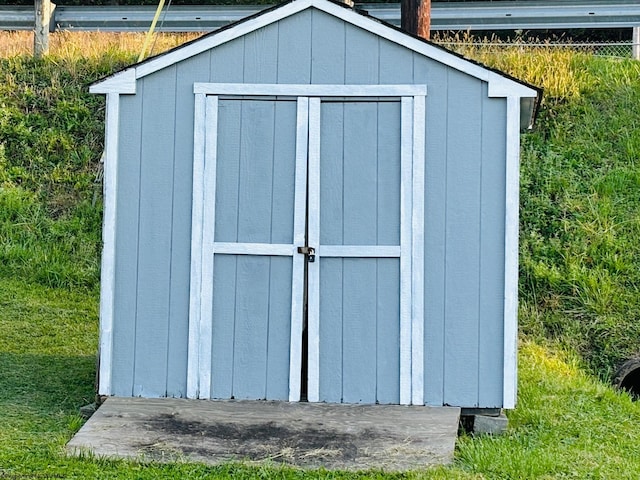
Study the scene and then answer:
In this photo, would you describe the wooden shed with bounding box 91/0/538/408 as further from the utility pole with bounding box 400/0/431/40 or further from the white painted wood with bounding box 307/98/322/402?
the utility pole with bounding box 400/0/431/40

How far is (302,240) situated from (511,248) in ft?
4.71

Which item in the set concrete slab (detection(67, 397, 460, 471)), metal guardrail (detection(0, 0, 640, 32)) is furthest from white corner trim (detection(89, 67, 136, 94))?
metal guardrail (detection(0, 0, 640, 32))

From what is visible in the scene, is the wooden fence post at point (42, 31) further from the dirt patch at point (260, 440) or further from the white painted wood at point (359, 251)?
the dirt patch at point (260, 440)

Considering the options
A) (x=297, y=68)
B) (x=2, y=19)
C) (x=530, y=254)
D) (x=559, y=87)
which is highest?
(x=2, y=19)

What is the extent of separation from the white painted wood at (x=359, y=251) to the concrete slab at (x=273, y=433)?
1.04 metres

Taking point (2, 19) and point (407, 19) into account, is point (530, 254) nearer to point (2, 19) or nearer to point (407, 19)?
point (407, 19)

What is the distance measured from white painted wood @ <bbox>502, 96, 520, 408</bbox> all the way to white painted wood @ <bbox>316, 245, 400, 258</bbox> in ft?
2.51

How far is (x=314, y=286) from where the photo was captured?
646cm

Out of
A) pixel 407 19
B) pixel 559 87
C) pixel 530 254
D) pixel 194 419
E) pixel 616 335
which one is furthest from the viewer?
pixel 559 87

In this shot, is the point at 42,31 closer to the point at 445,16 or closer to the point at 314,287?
the point at 445,16

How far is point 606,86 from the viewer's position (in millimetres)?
12555

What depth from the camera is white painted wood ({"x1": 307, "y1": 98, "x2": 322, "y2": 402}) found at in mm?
6461

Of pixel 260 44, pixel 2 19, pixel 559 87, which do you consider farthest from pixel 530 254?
pixel 2 19

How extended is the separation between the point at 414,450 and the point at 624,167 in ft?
22.7
